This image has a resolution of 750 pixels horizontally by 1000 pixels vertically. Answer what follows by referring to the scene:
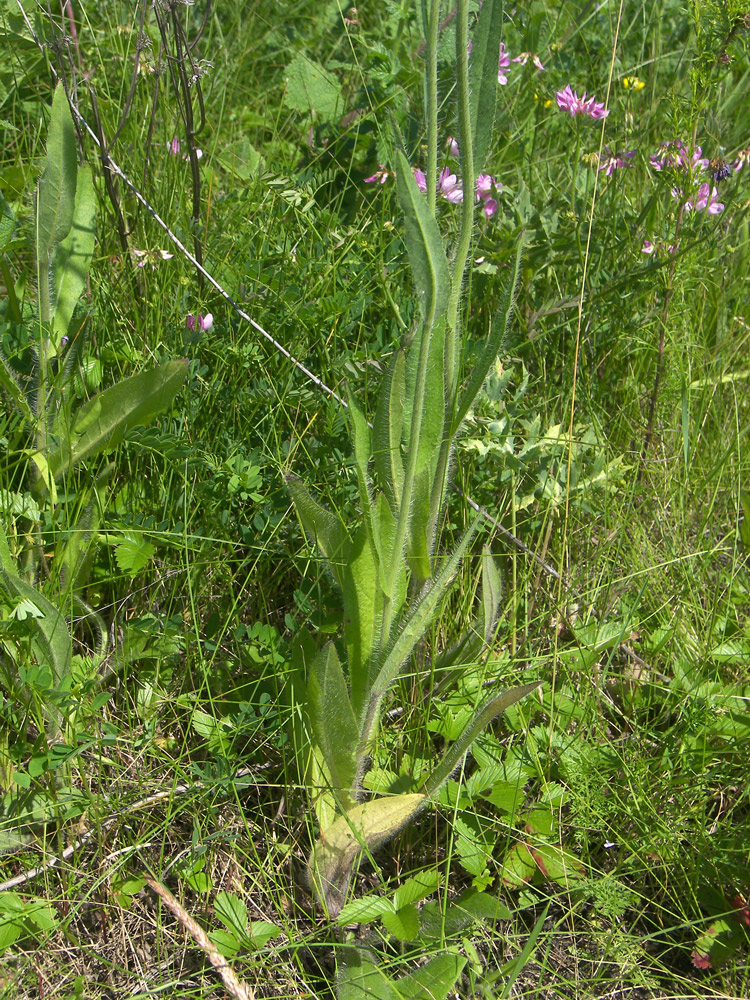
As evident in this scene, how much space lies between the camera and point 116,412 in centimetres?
159

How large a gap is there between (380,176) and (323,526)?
1.18 metres

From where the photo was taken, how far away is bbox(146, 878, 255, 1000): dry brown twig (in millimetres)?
1282

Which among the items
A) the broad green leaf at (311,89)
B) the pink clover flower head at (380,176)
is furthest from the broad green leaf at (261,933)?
the broad green leaf at (311,89)

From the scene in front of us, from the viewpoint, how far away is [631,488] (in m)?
1.92

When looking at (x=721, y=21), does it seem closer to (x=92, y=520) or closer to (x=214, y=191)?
(x=214, y=191)

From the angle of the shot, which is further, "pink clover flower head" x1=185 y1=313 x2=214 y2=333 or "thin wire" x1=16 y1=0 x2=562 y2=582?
"pink clover flower head" x1=185 y1=313 x2=214 y2=333

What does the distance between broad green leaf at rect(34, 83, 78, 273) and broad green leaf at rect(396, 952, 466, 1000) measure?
4.39ft

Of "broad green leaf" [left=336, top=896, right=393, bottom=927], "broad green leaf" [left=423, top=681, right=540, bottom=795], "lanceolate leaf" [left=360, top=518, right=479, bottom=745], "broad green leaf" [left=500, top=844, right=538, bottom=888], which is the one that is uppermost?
"lanceolate leaf" [left=360, top=518, right=479, bottom=745]

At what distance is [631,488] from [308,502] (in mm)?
815

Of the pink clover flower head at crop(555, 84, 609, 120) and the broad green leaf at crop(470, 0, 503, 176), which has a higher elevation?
the broad green leaf at crop(470, 0, 503, 176)

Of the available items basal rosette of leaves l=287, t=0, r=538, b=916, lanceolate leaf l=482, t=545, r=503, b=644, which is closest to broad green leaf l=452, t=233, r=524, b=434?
basal rosette of leaves l=287, t=0, r=538, b=916

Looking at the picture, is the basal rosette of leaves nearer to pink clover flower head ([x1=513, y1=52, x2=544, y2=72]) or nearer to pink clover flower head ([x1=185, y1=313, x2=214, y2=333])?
pink clover flower head ([x1=185, y1=313, x2=214, y2=333])

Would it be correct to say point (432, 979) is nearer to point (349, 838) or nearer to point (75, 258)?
point (349, 838)

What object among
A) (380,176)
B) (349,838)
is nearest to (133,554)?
(349,838)
